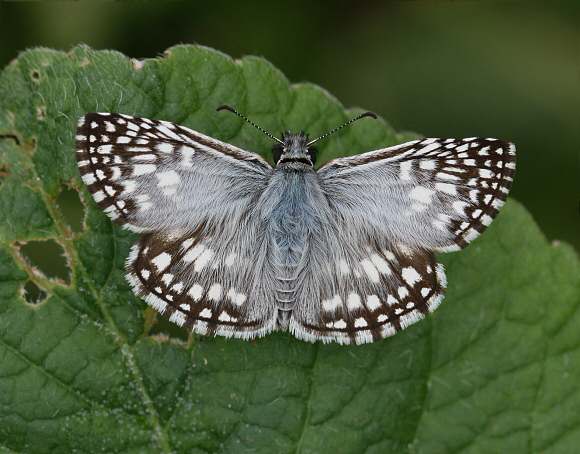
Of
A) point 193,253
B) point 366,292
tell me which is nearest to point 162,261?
point 193,253

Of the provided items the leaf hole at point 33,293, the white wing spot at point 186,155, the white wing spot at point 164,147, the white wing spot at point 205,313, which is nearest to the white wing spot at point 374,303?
the white wing spot at point 205,313

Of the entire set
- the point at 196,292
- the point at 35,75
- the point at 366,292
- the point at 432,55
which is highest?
the point at 432,55

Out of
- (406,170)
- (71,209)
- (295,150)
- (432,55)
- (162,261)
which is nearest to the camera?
(162,261)

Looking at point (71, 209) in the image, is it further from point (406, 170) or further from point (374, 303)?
point (406, 170)

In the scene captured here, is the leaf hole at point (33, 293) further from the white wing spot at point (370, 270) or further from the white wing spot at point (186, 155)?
the white wing spot at point (370, 270)

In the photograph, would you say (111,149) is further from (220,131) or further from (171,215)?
(220,131)
